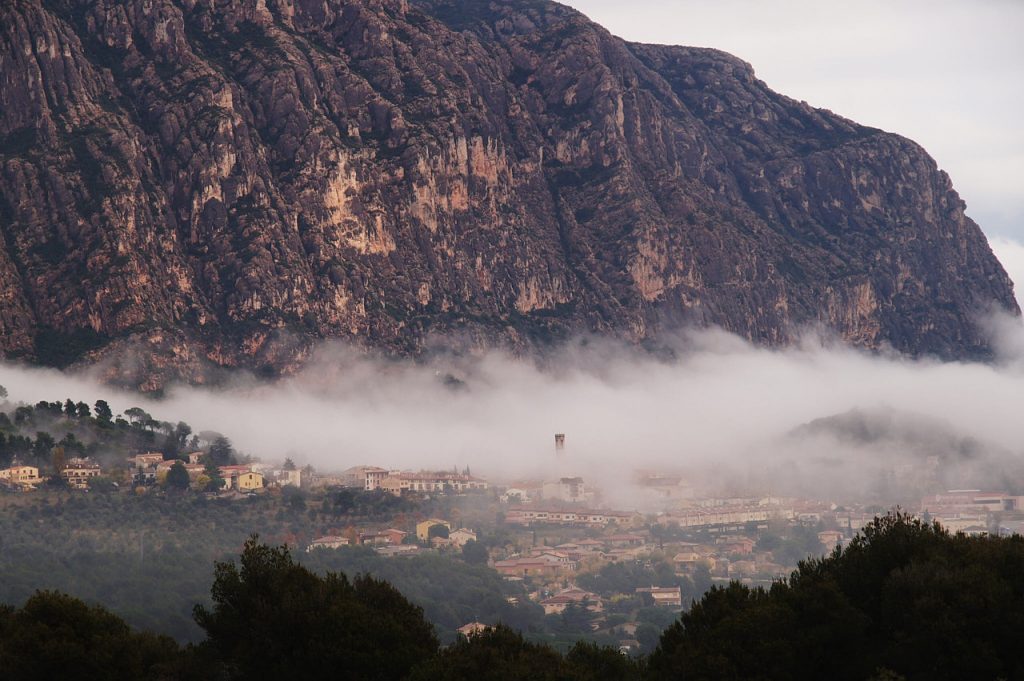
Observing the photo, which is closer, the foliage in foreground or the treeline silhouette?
the foliage in foreground

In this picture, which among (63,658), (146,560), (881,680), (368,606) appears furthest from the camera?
(146,560)

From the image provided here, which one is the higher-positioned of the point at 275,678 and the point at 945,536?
the point at 945,536

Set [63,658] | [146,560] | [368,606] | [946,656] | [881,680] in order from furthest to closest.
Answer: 1. [146,560]
2. [368,606]
3. [63,658]
4. [946,656]
5. [881,680]

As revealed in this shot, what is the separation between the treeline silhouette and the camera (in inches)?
3438

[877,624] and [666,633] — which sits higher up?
[877,624]

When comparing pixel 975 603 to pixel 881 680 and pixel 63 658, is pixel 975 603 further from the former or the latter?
pixel 63 658

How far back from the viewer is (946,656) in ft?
283

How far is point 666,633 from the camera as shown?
9556 centimetres

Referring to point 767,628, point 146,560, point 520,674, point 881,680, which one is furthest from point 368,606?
point 146,560

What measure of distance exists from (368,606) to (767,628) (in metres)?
22.4

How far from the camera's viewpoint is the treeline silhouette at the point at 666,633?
87.3m

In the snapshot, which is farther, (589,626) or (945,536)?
(589,626)

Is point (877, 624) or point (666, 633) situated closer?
point (877, 624)

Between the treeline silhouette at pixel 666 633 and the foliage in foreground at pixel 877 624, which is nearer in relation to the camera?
the foliage in foreground at pixel 877 624
